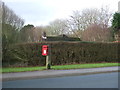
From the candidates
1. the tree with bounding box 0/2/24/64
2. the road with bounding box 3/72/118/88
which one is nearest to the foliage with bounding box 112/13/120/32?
the tree with bounding box 0/2/24/64

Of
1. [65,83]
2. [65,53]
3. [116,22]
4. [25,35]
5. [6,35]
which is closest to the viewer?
[65,83]

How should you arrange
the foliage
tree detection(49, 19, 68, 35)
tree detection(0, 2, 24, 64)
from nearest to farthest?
tree detection(0, 2, 24, 64) < the foliage < tree detection(49, 19, 68, 35)

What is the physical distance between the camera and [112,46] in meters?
21.7

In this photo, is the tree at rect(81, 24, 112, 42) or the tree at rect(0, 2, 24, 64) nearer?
the tree at rect(0, 2, 24, 64)

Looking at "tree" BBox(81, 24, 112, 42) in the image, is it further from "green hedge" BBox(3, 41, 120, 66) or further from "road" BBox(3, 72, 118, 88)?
"road" BBox(3, 72, 118, 88)

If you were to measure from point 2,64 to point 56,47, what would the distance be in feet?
18.7

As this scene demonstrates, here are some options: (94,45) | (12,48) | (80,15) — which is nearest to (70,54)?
(94,45)

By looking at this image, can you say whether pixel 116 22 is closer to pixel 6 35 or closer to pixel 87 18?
pixel 87 18

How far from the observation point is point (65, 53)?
1862 cm

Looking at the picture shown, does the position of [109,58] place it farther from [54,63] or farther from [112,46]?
[54,63]

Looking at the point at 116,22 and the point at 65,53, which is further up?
the point at 116,22

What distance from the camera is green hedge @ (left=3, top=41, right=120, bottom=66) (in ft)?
53.8

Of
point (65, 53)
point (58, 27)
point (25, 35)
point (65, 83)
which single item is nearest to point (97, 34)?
point (58, 27)

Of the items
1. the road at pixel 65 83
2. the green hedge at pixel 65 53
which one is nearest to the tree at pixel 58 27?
the green hedge at pixel 65 53
